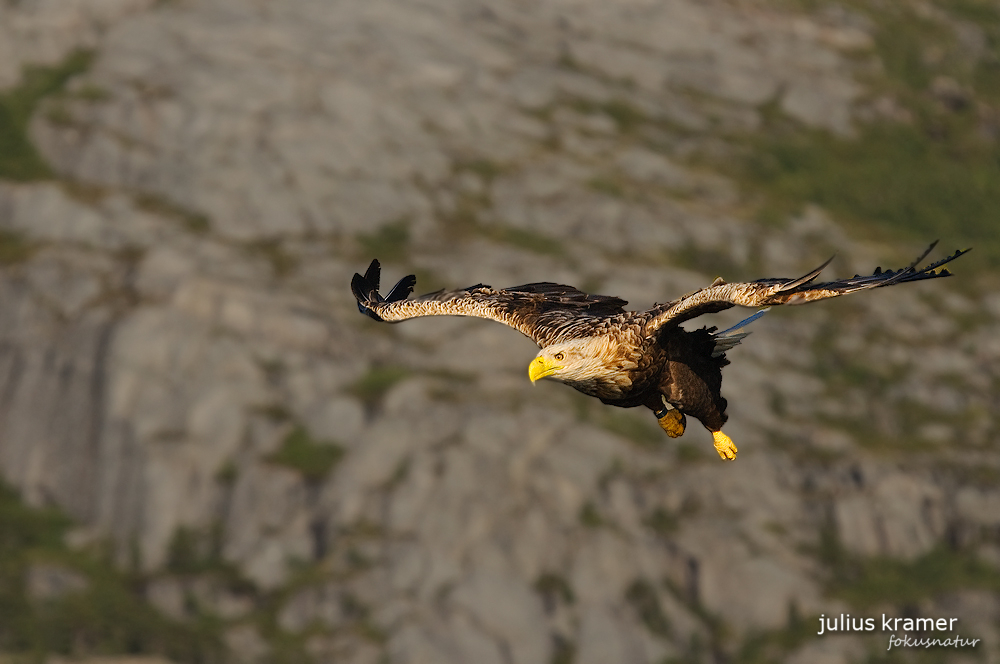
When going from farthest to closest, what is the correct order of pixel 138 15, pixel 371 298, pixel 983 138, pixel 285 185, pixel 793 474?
pixel 983 138 → pixel 138 15 → pixel 285 185 → pixel 793 474 → pixel 371 298

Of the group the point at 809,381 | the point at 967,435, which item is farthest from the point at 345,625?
the point at 967,435

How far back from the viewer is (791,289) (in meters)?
21.0

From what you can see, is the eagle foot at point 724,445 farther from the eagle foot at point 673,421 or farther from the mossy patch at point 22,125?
the mossy patch at point 22,125

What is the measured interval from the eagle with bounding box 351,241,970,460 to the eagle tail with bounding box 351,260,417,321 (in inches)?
80.1

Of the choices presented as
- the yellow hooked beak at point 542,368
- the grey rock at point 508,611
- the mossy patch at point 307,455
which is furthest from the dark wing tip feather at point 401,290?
the mossy patch at point 307,455

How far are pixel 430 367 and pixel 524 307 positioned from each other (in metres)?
85.9

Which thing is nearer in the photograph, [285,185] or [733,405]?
[733,405]

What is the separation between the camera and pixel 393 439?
10875 centimetres

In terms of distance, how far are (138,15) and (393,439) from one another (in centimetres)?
4928

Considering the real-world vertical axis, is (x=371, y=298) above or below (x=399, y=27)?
below

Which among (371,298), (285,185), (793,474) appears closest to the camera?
(371,298)

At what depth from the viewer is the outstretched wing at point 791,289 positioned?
2045 cm

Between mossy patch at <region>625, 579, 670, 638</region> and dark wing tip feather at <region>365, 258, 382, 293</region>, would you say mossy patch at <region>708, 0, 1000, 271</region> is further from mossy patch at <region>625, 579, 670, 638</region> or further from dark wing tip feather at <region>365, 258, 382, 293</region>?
dark wing tip feather at <region>365, 258, 382, 293</region>

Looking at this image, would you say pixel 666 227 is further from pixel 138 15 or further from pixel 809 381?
pixel 138 15
